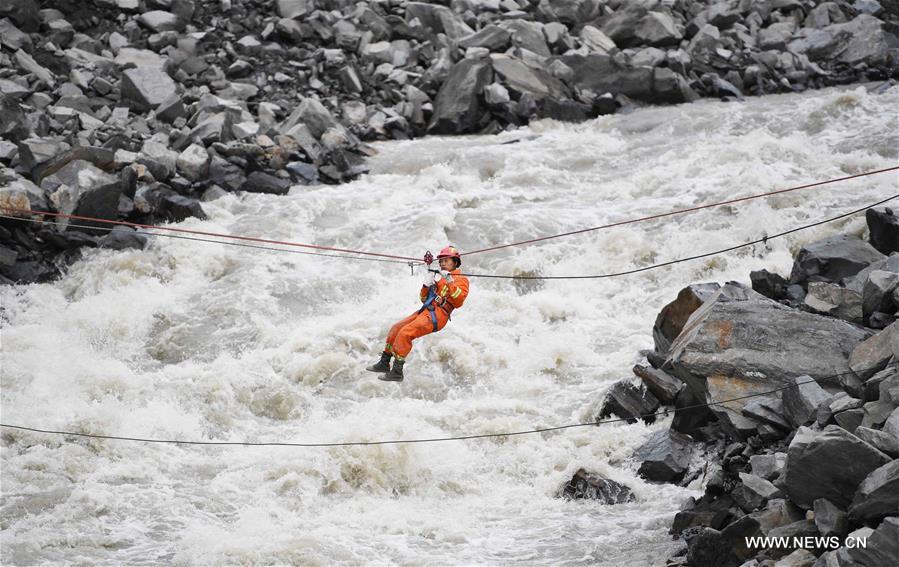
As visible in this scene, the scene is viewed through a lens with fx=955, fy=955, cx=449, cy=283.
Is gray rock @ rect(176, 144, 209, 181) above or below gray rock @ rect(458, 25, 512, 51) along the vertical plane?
below

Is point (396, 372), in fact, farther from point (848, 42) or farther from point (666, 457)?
point (848, 42)

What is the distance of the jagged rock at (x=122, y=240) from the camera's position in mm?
16047

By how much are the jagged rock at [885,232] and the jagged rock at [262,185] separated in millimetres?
10755

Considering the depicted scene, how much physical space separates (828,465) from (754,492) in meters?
1.16

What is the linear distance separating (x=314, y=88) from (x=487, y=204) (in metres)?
6.66

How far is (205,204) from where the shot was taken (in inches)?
706

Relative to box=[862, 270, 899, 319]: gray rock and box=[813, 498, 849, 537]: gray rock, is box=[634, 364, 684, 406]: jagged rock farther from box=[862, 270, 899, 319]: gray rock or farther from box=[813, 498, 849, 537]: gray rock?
box=[813, 498, 849, 537]: gray rock

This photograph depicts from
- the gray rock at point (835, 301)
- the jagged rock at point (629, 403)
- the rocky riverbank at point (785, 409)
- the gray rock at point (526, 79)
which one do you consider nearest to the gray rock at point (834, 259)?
the rocky riverbank at point (785, 409)

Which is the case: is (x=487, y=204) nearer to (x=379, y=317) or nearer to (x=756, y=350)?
(x=379, y=317)

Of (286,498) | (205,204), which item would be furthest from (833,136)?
(286,498)

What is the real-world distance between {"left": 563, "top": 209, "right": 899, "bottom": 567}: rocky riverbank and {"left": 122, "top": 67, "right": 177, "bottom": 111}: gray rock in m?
13.1

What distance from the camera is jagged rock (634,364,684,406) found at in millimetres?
11523

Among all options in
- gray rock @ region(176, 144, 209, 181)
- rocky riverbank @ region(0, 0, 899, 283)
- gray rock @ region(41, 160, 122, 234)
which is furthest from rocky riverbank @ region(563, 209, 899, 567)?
gray rock @ region(176, 144, 209, 181)

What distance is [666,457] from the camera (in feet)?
35.2
